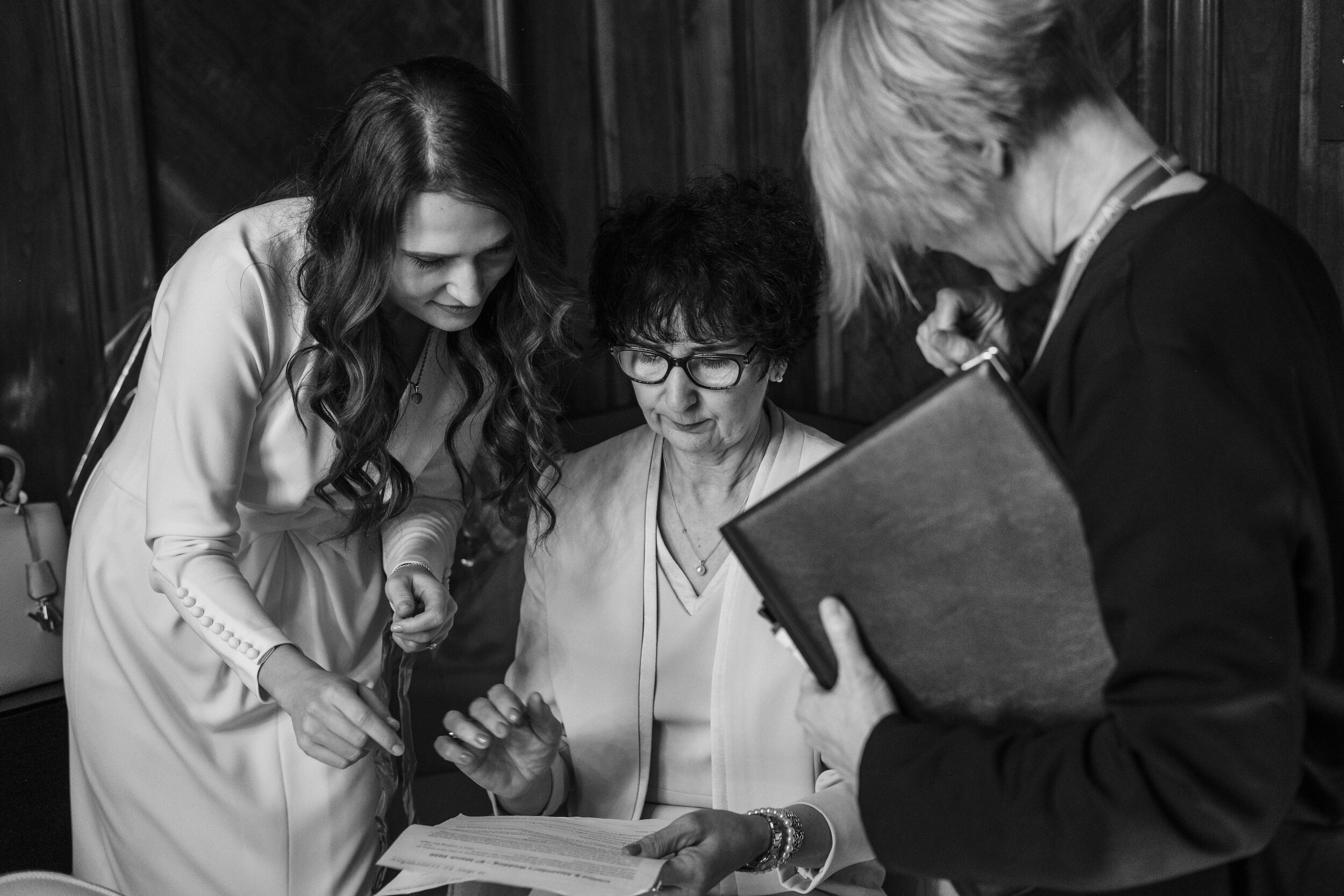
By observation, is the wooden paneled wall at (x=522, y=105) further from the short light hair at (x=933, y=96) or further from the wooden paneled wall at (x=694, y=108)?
A: the short light hair at (x=933, y=96)

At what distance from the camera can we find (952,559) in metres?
0.92

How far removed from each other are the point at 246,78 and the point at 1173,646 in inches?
84.3

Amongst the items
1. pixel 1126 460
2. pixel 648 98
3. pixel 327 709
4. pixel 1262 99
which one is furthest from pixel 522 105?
pixel 1126 460

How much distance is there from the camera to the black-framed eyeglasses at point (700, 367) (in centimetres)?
179

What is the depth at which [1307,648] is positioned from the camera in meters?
0.86

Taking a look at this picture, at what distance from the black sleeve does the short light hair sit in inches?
7.3

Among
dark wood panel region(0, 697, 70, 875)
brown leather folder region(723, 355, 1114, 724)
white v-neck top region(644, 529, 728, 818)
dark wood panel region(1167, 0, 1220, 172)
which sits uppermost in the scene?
dark wood panel region(1167, 0, 1220, 172)

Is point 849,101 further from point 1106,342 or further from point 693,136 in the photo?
point 693,136

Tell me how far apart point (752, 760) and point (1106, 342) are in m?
1.09

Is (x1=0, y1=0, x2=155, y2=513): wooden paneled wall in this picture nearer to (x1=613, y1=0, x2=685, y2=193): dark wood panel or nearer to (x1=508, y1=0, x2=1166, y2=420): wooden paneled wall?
(x1=508, y1=0, x2=1166, y2=420): wooden paneled wall

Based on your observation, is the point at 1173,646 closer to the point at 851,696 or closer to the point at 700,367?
the point at 851,696

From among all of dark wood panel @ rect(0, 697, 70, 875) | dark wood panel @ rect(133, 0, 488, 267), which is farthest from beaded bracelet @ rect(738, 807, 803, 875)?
dark wood panel @ rect(133, 0, 488, 267)

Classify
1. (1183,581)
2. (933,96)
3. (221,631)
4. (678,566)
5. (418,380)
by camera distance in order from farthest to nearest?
(678,566), (418,380), (221,631), (933,96), (1183,581)

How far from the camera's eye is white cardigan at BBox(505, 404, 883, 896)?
5.82ft
